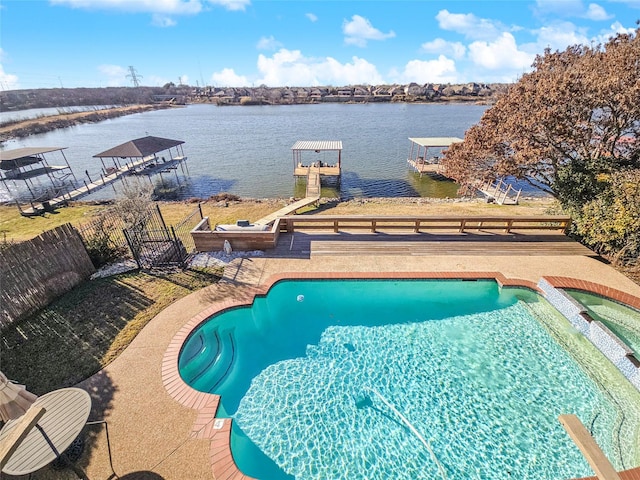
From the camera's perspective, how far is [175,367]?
22.2 feet

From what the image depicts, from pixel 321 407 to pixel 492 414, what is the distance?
11.6 feet

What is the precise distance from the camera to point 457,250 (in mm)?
10961

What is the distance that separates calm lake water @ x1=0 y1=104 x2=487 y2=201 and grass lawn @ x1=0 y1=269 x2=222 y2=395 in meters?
16.2

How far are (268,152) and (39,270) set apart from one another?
32.6 m

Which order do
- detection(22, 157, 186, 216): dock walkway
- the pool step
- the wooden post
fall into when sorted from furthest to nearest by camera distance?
detection(22, 157, 186, 216): dock walkway, the pool step, the wooden post

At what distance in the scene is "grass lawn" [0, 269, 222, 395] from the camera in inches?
264

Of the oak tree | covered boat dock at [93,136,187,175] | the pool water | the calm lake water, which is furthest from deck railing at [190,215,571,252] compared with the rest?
covered boat dock at [93,136,187,175]

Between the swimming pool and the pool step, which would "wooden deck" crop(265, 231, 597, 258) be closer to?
the swimming pool

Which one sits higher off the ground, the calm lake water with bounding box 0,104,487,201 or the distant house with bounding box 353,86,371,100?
the distant house with bounding box 353,86,371,100

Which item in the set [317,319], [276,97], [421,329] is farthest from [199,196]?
[276,97]

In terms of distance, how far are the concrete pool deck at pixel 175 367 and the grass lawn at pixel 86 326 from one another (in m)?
0.45

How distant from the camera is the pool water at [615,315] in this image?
25.2 ft

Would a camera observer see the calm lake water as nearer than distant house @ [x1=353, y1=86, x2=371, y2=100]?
Yes

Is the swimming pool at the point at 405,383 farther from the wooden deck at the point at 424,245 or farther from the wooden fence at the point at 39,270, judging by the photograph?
the wooden fence at the point at 39,270
